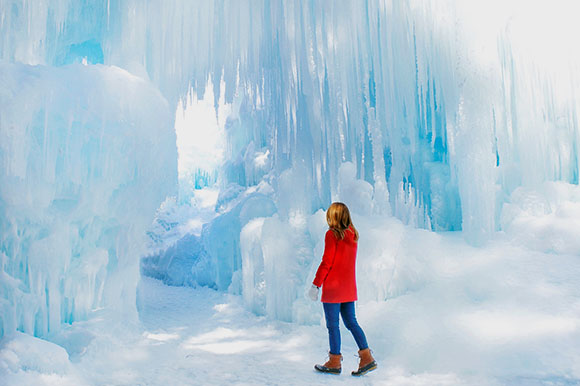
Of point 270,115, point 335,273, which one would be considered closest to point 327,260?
point 335,273

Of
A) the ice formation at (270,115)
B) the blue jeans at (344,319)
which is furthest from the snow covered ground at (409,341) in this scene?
the ice formation at (270,115)

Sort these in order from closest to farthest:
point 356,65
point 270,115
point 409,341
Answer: point 409,341 → point 356,65 → point 270,115

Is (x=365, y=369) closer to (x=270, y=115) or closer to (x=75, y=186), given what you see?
(x=75, y=186)

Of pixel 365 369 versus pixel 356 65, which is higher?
pixel 356 65

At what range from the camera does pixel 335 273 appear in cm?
316

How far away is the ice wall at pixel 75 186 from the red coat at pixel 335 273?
3248 mm

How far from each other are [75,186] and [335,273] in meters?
3.56

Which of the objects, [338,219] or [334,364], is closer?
[338,219]

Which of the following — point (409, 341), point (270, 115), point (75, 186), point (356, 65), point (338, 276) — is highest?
point (356, 65)

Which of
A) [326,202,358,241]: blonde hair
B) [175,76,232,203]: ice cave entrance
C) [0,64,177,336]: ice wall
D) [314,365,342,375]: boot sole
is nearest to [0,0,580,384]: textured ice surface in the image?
[0,64,177,336]: ice wall

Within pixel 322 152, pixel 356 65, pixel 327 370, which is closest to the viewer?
pixel 327 370

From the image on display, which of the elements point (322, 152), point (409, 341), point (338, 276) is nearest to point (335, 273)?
point (338, 276)

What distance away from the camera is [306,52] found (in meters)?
6.98

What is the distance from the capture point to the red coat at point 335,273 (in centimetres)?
315
